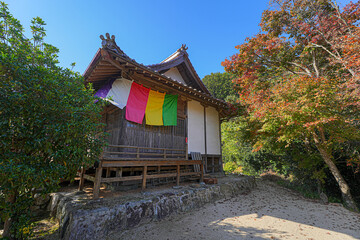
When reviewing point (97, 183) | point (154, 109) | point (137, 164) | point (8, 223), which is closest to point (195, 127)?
point (154, 109)

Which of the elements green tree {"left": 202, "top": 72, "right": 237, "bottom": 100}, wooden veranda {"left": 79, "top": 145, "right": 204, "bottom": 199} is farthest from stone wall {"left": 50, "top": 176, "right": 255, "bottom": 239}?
green tree {"left": 202, "top": 72, "right": 237, "bottom": 100}


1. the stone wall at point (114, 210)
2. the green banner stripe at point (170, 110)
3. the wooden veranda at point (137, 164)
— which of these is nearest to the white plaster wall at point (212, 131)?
the wooden veranda at point (137, 164)

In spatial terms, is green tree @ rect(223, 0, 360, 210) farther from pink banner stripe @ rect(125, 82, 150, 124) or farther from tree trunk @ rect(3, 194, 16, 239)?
tree trunk @ rect(3, 194, 16, 239)

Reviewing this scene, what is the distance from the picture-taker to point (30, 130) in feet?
10.4

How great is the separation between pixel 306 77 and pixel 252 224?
21.6ft

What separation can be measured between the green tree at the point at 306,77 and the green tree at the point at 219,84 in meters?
21.1

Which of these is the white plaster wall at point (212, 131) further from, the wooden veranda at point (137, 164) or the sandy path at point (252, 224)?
the sandy path at point (252, 224)

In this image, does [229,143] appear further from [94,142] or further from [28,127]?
[28,127]

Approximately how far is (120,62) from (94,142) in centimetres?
344

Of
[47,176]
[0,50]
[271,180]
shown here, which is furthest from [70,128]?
[271,180]

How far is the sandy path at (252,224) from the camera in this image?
4.28 metres

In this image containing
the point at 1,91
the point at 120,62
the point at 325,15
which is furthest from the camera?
the point at 325,15

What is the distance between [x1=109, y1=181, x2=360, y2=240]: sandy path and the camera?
14.0 feet

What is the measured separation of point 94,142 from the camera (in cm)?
402
